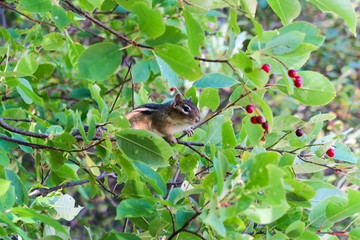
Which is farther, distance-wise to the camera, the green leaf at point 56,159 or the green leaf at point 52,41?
the green leaf at point 52,41

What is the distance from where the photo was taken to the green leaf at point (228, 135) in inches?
66.0

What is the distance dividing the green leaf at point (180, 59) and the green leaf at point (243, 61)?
0.11 m

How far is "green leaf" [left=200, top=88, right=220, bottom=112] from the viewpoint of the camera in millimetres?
1921

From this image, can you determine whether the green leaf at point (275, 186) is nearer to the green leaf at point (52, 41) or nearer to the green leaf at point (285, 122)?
the green leaf at point (285, 122)

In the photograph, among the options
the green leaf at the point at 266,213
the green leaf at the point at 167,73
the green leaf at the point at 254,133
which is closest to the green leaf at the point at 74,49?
the green leaf at the point at 167,73

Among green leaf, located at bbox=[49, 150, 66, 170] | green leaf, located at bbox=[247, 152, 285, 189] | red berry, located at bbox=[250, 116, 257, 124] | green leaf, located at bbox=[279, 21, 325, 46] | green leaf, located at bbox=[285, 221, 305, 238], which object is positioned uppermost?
green leaf, located at bbox=[279, 21, 325, 46]

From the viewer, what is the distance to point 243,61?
119cm

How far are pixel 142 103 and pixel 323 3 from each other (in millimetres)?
1362

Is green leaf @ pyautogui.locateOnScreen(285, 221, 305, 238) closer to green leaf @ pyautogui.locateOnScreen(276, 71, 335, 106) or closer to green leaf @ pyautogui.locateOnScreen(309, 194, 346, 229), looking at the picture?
green leaf @ pyautogui.locateOnScreen(309, 194, 346, 229)

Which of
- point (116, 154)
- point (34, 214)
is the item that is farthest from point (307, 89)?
point (34, 214)

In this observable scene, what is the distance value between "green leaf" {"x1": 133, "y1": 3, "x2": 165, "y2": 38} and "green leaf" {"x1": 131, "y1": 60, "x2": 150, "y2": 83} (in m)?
1.37

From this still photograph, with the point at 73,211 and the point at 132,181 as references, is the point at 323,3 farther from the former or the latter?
the point at 73,211

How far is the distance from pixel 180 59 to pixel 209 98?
0.78 metres

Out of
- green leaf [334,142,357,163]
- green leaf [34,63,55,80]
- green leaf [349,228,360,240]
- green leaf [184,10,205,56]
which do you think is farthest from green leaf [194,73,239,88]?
green leaf [34,63,55,80]
